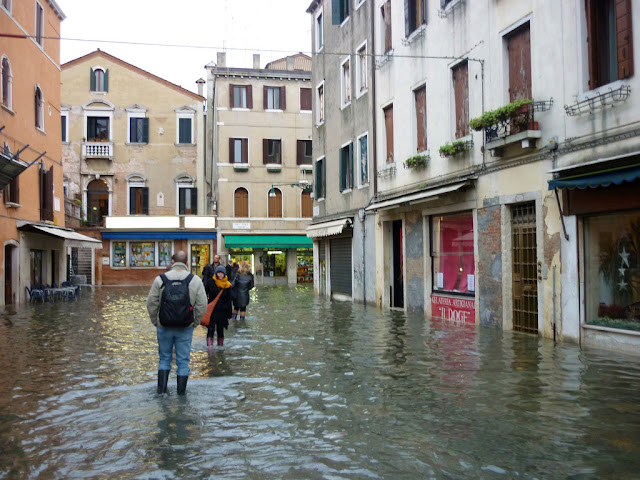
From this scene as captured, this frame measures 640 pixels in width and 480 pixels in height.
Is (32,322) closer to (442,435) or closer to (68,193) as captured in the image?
(442,435)

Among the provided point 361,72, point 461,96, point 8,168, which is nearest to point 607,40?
point 461,96

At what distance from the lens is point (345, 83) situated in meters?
21.8

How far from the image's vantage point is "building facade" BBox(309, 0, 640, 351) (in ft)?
31.0

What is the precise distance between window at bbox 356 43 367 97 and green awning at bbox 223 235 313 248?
53.7ft

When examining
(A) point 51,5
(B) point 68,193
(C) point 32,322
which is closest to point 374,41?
(C) point 32,322

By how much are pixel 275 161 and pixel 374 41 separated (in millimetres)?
18238

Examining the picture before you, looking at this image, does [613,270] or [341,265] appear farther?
[341,265]

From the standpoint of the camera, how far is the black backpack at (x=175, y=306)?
22.1 feet

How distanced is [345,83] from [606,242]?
1362 centimetres

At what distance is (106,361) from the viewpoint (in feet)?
30.4

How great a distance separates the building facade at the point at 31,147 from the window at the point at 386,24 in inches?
403

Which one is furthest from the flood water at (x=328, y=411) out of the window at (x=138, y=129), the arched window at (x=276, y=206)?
the window at (x=138, y=129)

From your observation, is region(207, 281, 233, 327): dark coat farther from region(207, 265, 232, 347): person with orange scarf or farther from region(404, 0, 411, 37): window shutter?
region(404, 0, 411, 37): window shutter

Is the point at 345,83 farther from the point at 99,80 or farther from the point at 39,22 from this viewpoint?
the point at 99,80
